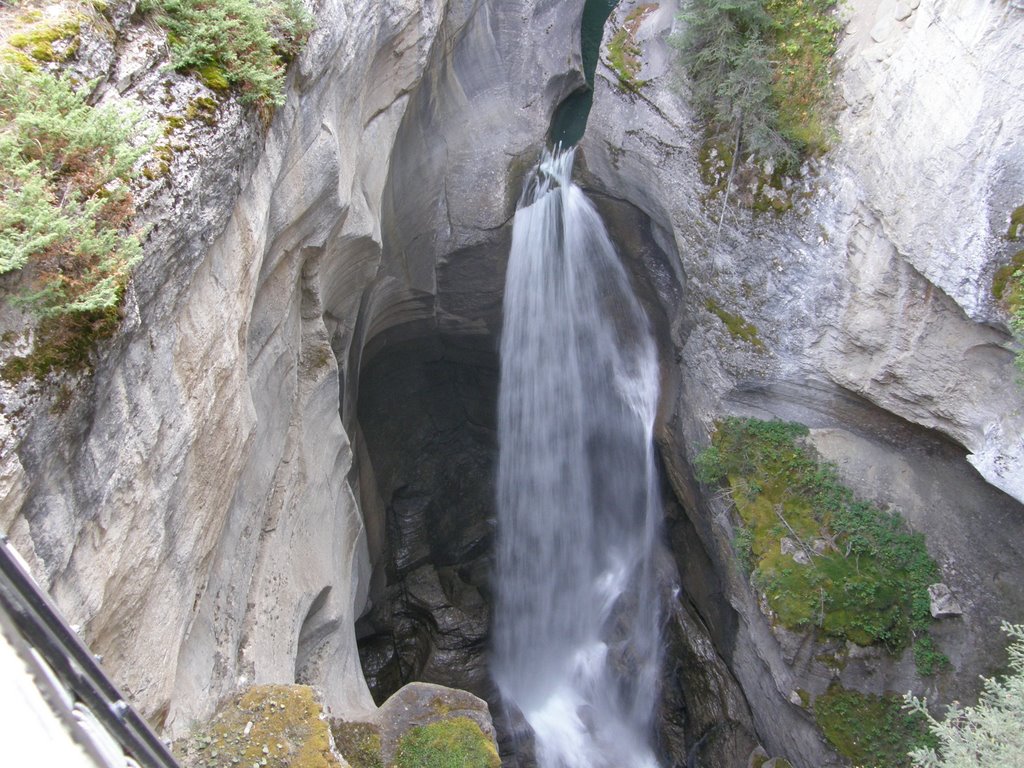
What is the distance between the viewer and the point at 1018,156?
26.7 ft

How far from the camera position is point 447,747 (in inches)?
281

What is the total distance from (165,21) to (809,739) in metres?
11.8

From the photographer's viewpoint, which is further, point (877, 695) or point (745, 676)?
point (745, 676)

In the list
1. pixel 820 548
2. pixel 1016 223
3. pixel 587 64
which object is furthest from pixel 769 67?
pixel 820 548

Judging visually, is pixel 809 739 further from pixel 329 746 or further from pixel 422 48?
pixel 422 48

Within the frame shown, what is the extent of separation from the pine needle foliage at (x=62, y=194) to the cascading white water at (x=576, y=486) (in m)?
10.9

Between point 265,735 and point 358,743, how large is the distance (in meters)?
1.95

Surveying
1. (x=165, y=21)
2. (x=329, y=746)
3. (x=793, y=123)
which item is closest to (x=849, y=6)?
(x=793, y=123)

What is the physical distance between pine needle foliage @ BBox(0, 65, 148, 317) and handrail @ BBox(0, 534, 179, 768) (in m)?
1.80

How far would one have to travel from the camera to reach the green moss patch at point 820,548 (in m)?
10.2

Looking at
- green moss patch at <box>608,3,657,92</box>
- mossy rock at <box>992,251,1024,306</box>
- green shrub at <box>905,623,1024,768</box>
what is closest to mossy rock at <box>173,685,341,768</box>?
green shrub at <box>905,623,1024,768</box>

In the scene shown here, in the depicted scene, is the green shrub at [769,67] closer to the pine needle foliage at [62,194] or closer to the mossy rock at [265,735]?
the pine needle foliage at [62,194]

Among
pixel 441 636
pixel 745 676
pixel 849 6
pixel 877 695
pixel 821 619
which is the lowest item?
pixel 441 636

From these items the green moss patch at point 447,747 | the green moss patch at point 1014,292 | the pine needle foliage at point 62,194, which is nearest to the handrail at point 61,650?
the pine needle foliage at point 62,194
